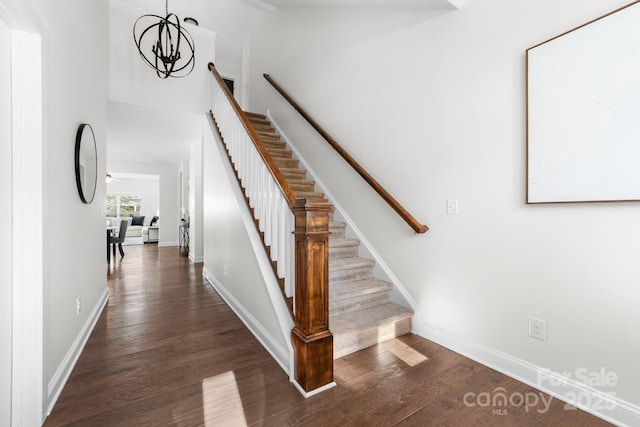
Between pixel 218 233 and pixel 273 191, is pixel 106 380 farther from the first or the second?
pixel 218 233

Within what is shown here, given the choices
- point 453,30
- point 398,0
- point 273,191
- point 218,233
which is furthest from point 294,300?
point 398,0

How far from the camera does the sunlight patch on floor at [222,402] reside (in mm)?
1495

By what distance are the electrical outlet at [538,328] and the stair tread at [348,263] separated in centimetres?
133

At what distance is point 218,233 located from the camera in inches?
141

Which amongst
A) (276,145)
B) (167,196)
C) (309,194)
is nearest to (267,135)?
(276,145)

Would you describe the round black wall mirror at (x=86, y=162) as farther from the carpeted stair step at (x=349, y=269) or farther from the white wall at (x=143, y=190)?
the white wall at (x=143, y=190)

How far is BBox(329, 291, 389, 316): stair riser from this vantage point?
2438 millimetres

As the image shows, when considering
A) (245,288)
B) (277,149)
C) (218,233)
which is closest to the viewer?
(245,288)

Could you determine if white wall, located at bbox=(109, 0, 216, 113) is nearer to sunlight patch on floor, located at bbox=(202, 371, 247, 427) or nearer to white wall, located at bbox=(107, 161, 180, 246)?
sunlight patch on floor, located at bbox=(202, 371, 247, 427)

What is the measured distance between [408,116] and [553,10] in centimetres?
109

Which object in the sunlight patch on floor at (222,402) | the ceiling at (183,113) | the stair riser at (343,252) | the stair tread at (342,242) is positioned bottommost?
the sunlight patch on floor at (222,402)

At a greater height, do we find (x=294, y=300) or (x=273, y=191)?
(x=273, y=191)

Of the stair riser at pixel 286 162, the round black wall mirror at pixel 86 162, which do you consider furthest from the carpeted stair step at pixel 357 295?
the round black wall mirror at pixel 86 162

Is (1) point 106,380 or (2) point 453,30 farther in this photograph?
(2) point 453,30
